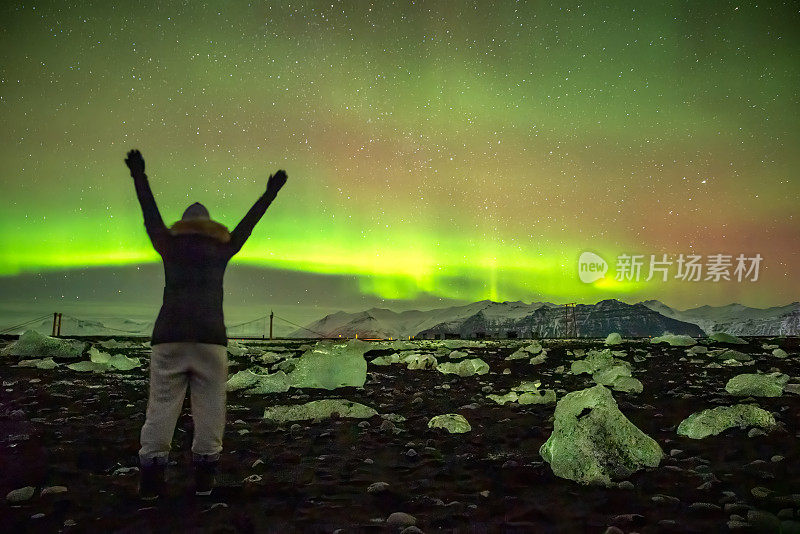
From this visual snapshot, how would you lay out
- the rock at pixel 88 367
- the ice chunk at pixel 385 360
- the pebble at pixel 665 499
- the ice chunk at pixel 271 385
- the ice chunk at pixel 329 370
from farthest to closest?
the ice chunk at pixel 385 360
the rock at pixel 88 367
the ice chunk at pixel 329 370
the ice chunk at pixel 271 385
the pebble at pixel 665 499

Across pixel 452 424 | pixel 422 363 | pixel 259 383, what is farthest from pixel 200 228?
pixel 422 363

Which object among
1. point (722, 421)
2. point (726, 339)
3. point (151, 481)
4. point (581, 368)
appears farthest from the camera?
point (726, 339)

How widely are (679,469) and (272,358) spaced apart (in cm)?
1607

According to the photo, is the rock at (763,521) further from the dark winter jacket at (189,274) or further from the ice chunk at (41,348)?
the ice chunk at (41,348)

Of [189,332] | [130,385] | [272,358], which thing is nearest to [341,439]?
[189,332]

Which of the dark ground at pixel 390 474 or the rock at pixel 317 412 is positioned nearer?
the dark ground at pixel 390 474

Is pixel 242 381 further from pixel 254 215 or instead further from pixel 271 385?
pixel 254 215

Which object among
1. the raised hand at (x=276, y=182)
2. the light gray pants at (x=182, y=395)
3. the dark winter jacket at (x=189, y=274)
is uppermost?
the raised hand at (x=276, y=182)

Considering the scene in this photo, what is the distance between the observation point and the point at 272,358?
766 inches

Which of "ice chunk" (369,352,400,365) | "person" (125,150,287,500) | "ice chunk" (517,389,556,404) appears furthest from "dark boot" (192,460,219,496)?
"ice chunk" (369,352,400,365)

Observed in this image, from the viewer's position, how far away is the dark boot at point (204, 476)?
473 centimetres

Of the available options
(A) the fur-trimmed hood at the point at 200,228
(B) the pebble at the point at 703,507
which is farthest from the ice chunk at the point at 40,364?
(B) the pebble at the point at 703,507

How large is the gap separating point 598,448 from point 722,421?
2.54 metres

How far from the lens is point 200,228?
517 cm
